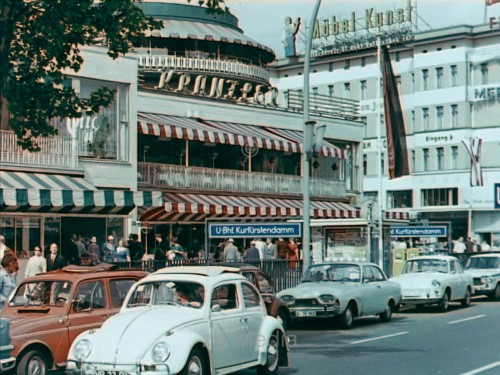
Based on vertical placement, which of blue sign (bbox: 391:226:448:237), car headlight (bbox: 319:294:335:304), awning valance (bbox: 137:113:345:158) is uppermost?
awning valance (bbox: 137:113:345:158)

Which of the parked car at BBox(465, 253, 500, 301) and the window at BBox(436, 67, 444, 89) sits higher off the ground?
the window at BBox(436, 67, 444, 89)

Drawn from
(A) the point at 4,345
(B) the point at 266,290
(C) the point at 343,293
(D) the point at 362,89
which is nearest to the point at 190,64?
(C) the point at 343,293

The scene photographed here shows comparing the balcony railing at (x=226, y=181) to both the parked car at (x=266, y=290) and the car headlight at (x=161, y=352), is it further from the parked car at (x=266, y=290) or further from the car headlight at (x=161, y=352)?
the car headlight at (x=161, y=352)

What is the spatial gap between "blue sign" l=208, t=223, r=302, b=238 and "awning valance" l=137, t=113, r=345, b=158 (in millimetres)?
13984

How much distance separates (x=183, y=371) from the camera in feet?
37.7

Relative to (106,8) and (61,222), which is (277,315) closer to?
(106,8)

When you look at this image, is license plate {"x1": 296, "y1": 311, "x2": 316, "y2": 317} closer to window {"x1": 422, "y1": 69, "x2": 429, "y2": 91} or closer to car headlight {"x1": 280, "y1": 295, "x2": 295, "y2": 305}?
car headlight {"x1": 280, "y1": 295, "x2": 295, "y2": 305}

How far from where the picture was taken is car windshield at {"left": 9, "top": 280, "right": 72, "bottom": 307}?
14.1 m

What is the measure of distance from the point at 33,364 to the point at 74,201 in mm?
16041

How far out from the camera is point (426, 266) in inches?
1055

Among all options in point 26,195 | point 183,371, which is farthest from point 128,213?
point 183,371

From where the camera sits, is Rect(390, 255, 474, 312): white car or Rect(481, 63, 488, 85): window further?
Rect(481, 63, 488, 85): window

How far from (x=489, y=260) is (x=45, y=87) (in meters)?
17.6

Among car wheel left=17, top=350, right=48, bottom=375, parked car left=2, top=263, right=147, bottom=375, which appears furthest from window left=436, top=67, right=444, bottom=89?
car wheel left=17, top=350, right=48, bottom=375
